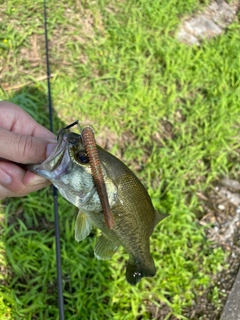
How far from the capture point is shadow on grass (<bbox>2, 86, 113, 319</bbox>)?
288 cm

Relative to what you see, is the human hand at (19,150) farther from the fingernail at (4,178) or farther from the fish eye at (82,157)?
the fish eye at (82,157)

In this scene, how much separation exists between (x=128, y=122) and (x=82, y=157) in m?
2.06

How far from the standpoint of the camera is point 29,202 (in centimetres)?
318

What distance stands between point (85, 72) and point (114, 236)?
2.15 meters

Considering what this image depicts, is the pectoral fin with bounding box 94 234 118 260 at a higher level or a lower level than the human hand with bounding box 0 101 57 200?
lower

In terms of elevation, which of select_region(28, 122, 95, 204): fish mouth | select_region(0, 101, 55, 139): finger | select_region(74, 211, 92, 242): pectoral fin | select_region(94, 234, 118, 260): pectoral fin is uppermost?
select_region(28, 122, 95, 204): fish mouth

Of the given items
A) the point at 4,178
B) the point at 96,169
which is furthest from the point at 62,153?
the point at 4,178

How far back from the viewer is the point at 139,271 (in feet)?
8.01

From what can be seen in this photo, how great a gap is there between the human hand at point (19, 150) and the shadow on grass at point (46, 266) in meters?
0.84

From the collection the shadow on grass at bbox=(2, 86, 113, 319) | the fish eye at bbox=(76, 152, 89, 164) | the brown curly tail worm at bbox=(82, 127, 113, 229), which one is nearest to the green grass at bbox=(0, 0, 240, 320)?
the shadow on grass at bbox=(2, 86, 113, 319)

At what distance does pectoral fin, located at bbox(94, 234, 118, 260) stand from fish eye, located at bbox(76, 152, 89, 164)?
0.61 meters

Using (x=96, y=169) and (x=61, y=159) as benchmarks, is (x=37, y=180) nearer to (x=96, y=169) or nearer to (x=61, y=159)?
(x=61, y=159)

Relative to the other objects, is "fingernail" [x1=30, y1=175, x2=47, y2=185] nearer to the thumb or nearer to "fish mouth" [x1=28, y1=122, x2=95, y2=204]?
the thumb

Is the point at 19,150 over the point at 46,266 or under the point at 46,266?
over
